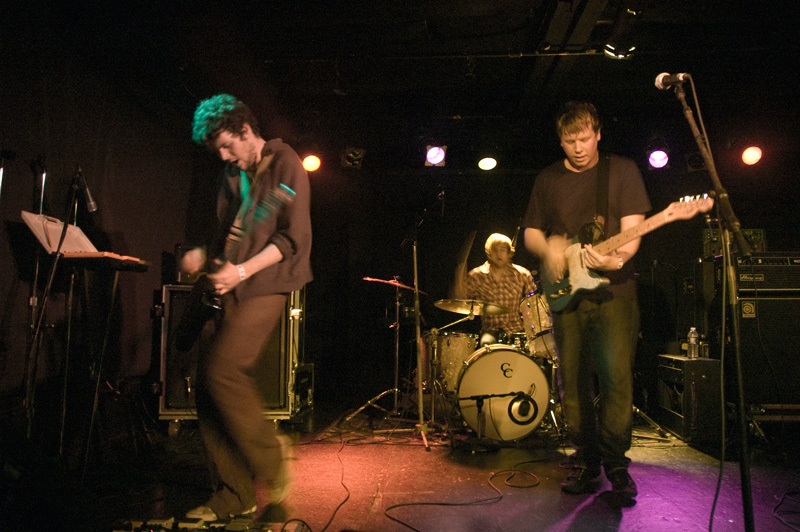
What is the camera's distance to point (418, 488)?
298 centimetres

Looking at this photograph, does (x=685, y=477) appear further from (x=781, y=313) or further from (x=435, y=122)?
(x=435, y=122)

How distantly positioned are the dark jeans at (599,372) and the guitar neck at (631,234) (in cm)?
28

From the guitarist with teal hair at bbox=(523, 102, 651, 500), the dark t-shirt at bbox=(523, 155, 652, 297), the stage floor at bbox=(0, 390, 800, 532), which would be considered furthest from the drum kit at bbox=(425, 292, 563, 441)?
the dark t-shirt at bbox=(523, 155, 652, 297)

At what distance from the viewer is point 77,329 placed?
12.9ft

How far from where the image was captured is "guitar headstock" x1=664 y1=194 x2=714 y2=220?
7.86ft

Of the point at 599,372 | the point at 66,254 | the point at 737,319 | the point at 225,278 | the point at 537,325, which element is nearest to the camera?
the point at 737,319

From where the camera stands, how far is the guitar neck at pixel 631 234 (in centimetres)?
254

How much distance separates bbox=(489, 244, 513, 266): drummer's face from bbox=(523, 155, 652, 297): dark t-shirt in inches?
97.9

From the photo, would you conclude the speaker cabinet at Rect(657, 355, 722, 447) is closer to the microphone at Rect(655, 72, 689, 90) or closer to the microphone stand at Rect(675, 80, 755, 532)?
the microphone stand at Rect(675, 80, 755, 532)

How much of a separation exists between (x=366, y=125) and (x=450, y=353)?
11.9ft

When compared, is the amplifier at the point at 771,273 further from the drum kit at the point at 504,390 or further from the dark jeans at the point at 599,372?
the dark jeans at the point at 599,372

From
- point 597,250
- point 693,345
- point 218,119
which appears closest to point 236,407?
point 218,119

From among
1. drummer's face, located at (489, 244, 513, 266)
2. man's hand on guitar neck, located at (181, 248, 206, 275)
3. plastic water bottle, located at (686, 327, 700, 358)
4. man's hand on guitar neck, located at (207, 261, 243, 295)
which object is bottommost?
plastic water bottle, located at (686, 327, 700, 358)

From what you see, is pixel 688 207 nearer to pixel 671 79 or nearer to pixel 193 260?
pixel 671 79
